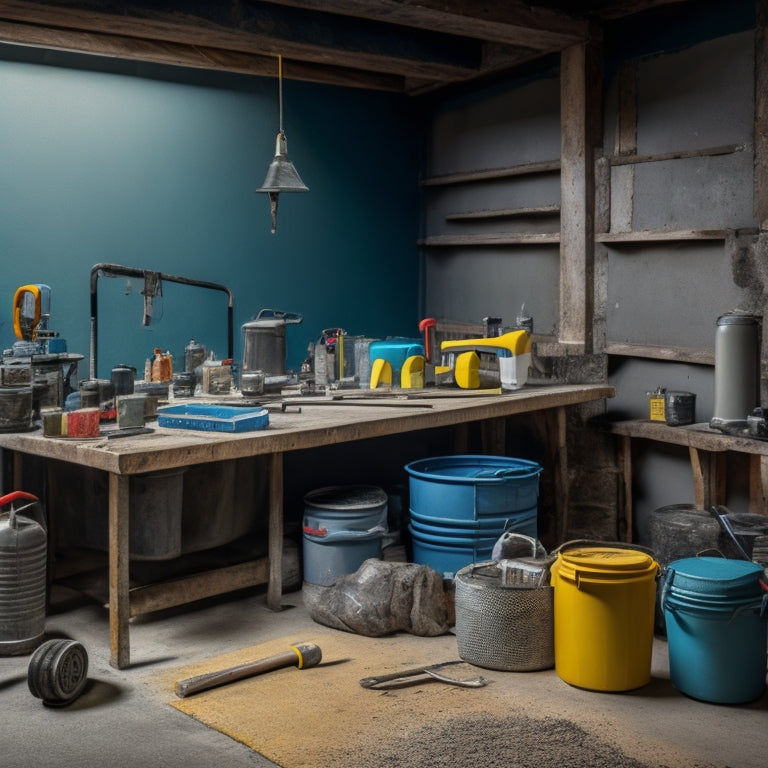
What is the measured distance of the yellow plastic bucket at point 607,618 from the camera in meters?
3.61

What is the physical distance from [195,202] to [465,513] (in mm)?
2700

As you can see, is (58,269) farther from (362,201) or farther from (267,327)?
(362,201)

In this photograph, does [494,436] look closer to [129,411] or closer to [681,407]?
[681,407]

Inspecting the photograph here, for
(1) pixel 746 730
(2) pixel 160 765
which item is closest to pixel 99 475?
(2) pixel 160 765

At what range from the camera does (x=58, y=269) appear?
5.50m

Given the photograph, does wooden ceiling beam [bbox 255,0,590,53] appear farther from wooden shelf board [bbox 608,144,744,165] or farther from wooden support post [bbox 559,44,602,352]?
wooden shelf board [bbox 608,144,744,165]

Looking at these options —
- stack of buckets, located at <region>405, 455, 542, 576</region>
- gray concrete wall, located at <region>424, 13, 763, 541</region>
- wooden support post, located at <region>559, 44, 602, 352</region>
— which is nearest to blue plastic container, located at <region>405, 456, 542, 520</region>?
stack of buckets, located at <region>405, 455, 542, 576</region>

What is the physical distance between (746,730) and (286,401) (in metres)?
2.60

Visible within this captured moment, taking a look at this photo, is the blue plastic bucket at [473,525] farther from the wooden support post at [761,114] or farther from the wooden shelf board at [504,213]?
the wooden shelf board at [504,213]

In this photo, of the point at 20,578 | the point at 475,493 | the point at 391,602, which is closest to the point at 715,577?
the point at 475,493

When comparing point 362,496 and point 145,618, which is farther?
point 362,496

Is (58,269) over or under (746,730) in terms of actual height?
over

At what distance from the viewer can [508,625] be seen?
152 inches

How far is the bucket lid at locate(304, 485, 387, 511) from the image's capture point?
4.73m
